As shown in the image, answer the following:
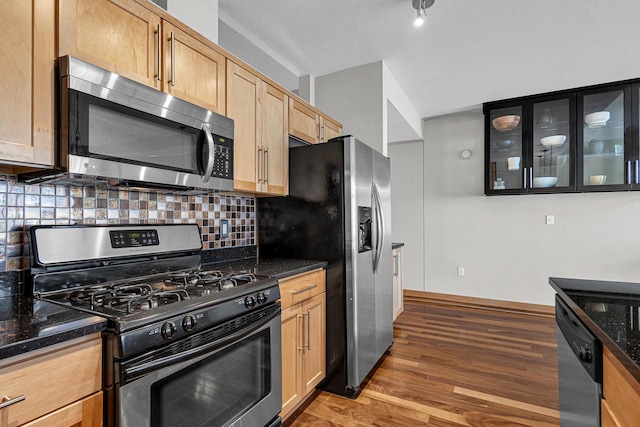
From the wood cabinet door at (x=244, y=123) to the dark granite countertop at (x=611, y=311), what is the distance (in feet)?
5.47

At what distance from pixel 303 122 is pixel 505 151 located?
2.83 meters

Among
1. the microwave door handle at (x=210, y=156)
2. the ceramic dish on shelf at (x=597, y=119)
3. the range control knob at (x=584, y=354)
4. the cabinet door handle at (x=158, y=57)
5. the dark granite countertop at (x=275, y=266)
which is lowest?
the range control knob at (x=584, y=354)

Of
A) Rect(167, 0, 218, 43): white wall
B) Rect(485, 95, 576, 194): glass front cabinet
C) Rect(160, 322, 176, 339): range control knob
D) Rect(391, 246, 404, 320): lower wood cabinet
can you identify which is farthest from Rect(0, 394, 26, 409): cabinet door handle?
Rect(485, 95, 576, 194): glass front cabinet

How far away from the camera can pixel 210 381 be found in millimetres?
1286

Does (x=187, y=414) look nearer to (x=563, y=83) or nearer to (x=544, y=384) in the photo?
(x=544, y=384)

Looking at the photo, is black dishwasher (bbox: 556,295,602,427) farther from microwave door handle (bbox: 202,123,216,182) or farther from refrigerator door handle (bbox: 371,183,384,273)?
microwave door handle (bbox: 202,123,216,182)

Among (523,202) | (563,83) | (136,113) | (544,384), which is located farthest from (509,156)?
(136,113)

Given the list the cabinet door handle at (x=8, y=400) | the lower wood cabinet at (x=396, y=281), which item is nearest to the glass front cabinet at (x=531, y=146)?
the lower wood cabinet at (x=396, y=281)

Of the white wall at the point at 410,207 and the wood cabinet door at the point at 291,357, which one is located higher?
the white wall at the point at 410,207

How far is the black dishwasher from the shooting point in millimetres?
1008

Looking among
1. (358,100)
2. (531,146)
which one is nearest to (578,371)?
(358,100)

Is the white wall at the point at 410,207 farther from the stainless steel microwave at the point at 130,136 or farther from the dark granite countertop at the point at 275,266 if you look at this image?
the stainless steel microwave at the point at 130,136

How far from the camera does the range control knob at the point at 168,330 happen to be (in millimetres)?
1081

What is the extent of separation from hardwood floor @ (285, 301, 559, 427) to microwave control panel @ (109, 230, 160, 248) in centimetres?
128
